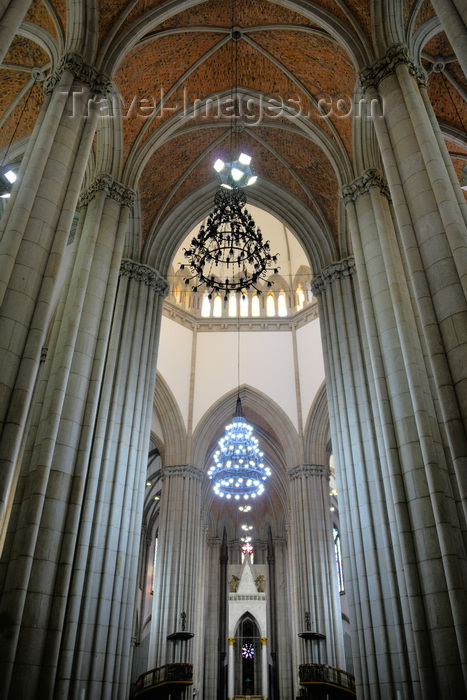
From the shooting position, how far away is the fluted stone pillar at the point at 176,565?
59.4 feet

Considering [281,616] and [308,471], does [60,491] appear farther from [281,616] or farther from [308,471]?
[281,616]

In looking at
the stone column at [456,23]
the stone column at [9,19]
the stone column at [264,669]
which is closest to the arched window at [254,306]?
the stone column at [264,669]

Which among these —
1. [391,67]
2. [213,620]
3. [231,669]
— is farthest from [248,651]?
[391,67]

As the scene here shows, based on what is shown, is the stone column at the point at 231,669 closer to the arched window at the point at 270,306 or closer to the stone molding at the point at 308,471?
the stone molding at the point at 308,471

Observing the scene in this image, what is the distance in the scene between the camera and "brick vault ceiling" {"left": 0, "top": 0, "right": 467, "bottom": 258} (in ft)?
35.7

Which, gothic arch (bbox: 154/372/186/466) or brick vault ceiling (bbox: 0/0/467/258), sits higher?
brick vault ceiling (bbox: 0/0/467/258)

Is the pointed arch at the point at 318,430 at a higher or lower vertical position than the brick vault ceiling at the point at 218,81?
lower

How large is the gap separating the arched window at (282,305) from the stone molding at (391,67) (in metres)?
16.4

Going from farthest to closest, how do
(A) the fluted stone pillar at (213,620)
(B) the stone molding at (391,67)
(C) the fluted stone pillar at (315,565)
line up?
(A) the fluted stone pillar at (213,620) < (C) the fluted stone pillar at (315,565) < (B) the stone molding at (391,67)

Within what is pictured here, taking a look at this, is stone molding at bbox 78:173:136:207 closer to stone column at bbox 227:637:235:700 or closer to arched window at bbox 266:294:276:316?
arched window at bbox 266:294:276:316

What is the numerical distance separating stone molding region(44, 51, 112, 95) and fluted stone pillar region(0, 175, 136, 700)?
2.37 m

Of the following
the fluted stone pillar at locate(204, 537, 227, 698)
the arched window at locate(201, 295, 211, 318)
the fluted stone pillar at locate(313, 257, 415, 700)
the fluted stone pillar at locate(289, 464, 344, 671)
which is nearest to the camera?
the fluted stone pillar at locate(313, 257, 415, 700)

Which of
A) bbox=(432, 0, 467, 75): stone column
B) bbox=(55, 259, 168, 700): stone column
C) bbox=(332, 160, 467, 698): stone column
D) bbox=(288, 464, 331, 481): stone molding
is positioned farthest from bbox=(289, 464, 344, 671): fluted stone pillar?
bbox=(432, 0, 467, 75): stone column

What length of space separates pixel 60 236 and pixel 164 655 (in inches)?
588
